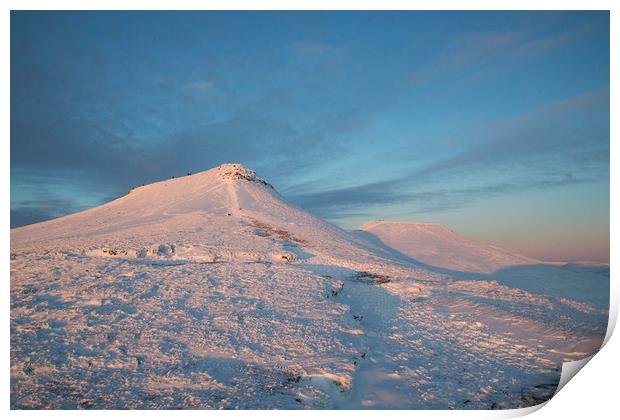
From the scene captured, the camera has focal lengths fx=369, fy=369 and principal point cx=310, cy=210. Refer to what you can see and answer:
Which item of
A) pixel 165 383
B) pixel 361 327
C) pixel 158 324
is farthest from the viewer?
pixel 361 327

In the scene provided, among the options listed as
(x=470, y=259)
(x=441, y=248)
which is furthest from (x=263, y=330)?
(x=441, y=248)

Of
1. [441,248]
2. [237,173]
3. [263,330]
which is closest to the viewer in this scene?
[263,330]

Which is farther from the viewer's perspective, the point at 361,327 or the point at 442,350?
the point at 361,327

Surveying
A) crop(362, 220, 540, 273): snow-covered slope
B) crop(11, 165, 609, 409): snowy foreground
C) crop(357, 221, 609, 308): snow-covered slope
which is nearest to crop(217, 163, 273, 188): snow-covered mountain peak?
crop(357, 221, 609, 308): snow-covered slope

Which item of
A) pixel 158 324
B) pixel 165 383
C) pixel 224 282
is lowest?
pixel 165 383

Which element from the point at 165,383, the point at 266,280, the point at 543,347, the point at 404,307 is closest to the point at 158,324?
the point at 165,383

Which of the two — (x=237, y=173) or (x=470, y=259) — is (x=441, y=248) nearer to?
(x=470, y=259)

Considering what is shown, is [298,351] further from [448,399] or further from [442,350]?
[442,350]
